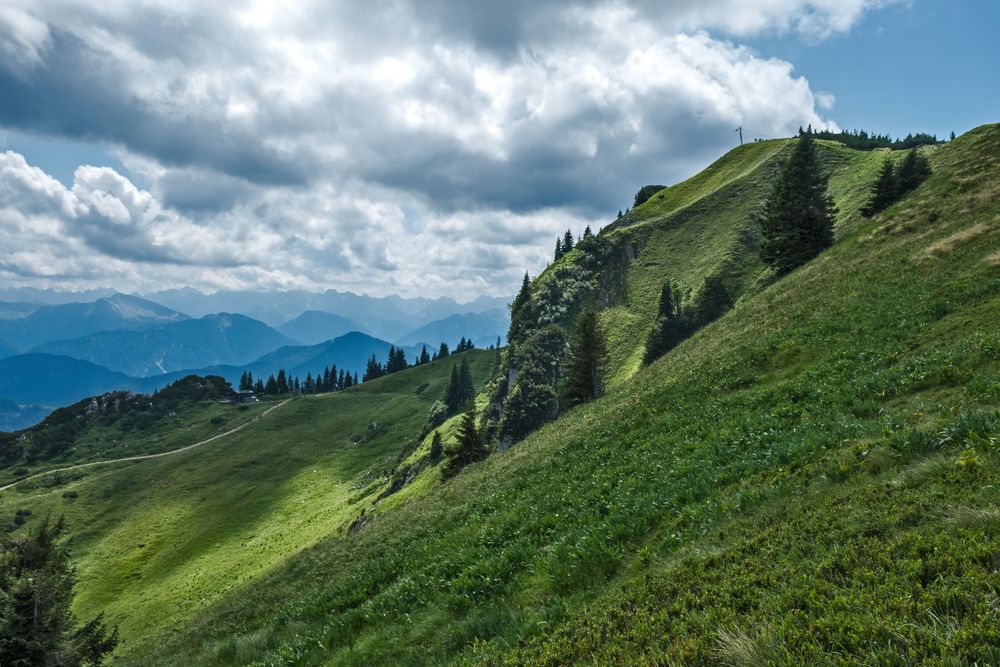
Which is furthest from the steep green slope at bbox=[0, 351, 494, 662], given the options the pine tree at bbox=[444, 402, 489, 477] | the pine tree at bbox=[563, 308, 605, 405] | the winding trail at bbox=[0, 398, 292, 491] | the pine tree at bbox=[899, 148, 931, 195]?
the pine tree at bbox=[899, 148, 931, 195]

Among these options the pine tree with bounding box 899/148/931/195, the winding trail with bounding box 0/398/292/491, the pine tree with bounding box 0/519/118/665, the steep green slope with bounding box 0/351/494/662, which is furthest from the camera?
the winding trail with bounding box 0/398/292/491

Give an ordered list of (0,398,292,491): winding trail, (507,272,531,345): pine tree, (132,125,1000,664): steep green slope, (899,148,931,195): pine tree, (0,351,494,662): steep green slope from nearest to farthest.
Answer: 1. (132,125,1000,664): steep green slope
2. (899,148,931,195): pine tree
3. (0,351,494,662): steep green slope
4. (507,272,531,345): pine tree
5. (0,398,292,491): winding trail

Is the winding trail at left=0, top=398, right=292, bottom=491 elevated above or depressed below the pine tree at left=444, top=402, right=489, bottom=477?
above

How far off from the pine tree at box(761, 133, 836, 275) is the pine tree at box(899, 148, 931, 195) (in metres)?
6.46

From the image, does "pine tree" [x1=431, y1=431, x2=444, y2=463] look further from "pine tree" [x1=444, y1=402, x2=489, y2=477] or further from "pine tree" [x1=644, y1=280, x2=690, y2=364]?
"pine tree" [x1=644, y1=280, x2=690, y2=364]

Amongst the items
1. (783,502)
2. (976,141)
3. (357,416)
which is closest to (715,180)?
(976,141)

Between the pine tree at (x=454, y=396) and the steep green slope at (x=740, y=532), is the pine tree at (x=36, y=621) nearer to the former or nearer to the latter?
the steep green slope at (x=740, y=532)

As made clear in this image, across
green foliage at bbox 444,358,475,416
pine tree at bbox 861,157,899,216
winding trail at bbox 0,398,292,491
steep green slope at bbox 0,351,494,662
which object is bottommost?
steep green slope at bbox 0,351,494,662

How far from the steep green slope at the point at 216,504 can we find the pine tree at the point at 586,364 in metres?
35.0

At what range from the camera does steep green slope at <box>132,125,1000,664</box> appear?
5.52 meters

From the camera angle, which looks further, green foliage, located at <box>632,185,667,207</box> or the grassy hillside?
green foliage, located at <box>632,185,667,207</box>

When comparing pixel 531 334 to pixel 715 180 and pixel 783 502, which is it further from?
pixel 783 502

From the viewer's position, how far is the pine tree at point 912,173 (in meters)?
50.5

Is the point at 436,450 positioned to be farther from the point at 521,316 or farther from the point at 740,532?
the point at 740,532
